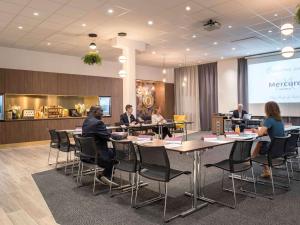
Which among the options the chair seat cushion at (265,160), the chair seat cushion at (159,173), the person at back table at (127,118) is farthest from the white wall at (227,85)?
the chair seat cushion at (159,173)

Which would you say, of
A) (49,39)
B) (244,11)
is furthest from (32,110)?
(244,11)

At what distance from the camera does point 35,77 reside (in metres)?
9.12

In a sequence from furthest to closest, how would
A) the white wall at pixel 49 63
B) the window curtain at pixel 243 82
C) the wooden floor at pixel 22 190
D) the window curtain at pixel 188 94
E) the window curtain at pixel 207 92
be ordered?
the window curtain at pixel 188 94 → the window curtain at pixel 207 92 → the window curtain at pixel 243 82 → the white wall at pixel 49 63 → the wooden floor at pixel 22 190

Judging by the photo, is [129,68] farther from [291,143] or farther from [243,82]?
[243,82]

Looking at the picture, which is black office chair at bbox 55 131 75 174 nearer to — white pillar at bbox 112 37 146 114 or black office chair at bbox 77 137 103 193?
black office chair at bbox 77 137 103 193

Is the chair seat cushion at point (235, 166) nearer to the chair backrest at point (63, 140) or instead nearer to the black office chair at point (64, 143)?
the black office chair at point (64, 143)

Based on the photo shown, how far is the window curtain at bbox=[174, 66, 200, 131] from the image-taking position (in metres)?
13.3

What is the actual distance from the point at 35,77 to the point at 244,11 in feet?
23.2

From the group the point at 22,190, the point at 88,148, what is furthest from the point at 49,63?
the point at 88,148

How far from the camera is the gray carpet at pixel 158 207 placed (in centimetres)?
302

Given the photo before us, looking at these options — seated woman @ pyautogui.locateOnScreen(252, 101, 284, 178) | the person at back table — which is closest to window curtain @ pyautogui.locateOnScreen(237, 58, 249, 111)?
the person at back table

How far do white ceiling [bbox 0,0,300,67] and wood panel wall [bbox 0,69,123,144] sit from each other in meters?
1.00

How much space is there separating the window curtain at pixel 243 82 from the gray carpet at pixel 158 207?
24.4ft

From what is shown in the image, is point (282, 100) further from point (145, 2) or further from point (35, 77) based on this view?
point (35, 77)
